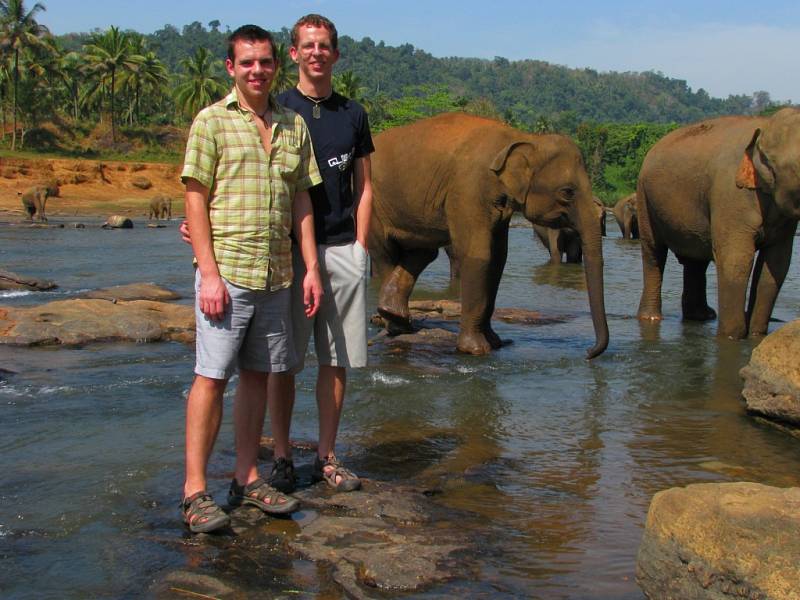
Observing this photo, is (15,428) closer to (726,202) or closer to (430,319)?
(430,319)

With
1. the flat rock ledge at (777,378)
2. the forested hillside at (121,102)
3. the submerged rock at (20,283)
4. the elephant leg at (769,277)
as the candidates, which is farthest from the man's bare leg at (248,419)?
the forested hillside at (121,102)

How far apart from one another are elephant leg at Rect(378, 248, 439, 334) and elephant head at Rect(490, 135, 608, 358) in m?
1.93

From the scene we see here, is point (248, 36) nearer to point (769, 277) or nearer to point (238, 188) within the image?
point (238, 188)

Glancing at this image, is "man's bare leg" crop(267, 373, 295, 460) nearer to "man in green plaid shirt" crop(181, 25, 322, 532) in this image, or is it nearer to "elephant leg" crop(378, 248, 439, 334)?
"man in green plaid shirt" crop(181, 25, 322, 532)

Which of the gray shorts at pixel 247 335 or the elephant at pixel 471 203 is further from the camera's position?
the elephant at pixel 471 203

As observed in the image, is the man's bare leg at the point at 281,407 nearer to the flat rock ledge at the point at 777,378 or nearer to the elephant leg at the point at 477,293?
the flat rock ledge at the point at 777,378

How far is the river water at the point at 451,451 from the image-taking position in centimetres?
408

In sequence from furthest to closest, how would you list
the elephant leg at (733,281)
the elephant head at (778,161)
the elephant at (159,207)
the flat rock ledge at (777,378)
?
1. the elephant at (159,207)
2. the elephant leg at (733,281)
3. the elephant head at (778,161)
4. the flat rock ledge at (777,378)

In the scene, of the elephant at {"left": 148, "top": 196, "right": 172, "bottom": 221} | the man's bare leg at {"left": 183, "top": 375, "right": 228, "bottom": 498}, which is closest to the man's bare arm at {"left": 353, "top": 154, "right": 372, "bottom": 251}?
the man's bare leg at {"left": 183, "top": 375, "right": 228, "bottom": 498}

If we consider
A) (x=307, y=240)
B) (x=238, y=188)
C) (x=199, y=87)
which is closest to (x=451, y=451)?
(x=307, y=240)

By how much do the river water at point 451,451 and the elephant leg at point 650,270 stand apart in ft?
4.22

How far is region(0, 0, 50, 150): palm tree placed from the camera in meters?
63.4

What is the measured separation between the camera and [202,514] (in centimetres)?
432

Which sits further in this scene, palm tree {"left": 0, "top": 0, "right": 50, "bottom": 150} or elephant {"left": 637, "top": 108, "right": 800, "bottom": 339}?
palm tree {"left": 0, "top": 0, "right": 50, "bottom": 150}
